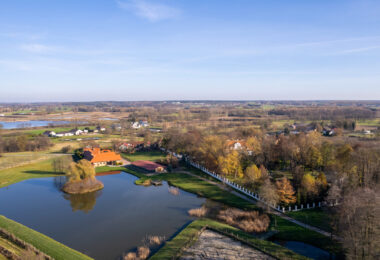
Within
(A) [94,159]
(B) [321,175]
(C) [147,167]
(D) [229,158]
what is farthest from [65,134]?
(B) [321,175]

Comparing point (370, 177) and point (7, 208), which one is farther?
point (7, 208)

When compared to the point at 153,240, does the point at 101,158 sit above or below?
above

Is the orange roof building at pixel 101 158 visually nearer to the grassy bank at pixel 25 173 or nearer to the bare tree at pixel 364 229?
the grassy bank at pixel 25 173

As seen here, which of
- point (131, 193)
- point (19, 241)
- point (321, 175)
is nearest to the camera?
point (19, 241)

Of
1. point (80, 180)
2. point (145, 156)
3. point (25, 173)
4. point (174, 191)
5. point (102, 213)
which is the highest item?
point (80, 180)

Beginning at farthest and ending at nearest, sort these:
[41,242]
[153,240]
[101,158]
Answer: [101,158], [153,240], [41,242]

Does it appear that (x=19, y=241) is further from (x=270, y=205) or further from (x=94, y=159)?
(x=94, y=159)

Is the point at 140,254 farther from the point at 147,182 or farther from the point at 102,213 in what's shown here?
the point at 147,182

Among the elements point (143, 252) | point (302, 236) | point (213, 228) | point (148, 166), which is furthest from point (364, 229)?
point (148, 166)
